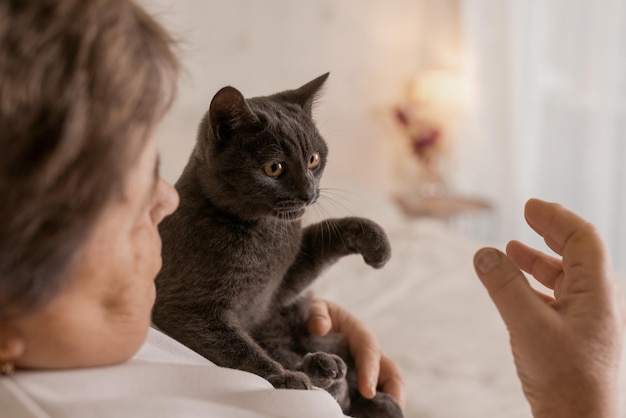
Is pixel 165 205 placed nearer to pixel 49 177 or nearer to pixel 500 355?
pixel 49 177

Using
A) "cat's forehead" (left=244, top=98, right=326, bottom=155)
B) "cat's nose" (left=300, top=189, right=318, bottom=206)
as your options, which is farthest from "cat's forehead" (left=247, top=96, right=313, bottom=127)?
"cat's nose" (left=300, top=189, right=318, bottom=206)

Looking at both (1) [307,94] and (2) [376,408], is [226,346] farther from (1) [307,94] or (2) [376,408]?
(1) [307,94]

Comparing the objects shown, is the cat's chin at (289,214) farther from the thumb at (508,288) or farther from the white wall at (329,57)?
the white wall at (329,57)

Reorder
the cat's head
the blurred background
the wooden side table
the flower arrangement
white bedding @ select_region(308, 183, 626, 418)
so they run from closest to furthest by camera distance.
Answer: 1. the cat's head
2. white bedding @ select_region(308, 183, 626, 418)
3. the blurred background
4. the wooden side table
5. the flower arrangement

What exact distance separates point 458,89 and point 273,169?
2523mm

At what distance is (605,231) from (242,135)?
8.09 feet

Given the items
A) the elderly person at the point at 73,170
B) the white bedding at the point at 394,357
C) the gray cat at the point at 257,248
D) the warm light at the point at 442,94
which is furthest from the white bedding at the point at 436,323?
the warm light at the point at 442,94

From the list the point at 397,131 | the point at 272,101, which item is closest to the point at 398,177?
the point at 397,131

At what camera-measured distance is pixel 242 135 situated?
2.57 ft

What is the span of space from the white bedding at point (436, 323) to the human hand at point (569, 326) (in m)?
0.43

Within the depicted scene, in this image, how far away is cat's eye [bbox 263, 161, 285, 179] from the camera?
2.58ft

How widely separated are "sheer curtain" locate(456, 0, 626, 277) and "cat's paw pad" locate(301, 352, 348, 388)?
2.30 m

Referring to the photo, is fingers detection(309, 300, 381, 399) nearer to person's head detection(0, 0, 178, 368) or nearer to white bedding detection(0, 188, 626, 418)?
white bedding detection(0, 188, 626, 418)

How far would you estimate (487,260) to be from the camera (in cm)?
70
